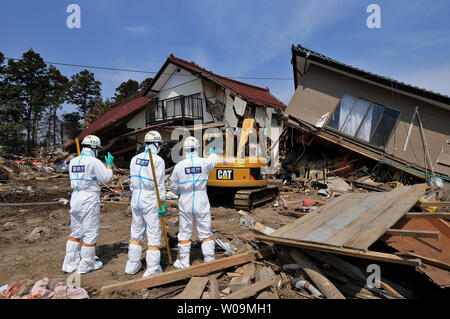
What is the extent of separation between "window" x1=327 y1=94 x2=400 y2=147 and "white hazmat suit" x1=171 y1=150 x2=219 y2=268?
8632 millimetres

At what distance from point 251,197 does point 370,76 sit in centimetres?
668

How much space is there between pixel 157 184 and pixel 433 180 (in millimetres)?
9570

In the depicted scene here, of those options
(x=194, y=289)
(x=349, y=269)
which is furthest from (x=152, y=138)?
(x=349, y=269)

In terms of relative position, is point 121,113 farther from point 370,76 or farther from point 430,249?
point 430,249

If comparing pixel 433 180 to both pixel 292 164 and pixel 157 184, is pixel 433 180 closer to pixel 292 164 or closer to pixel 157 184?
A: pixel 292 164

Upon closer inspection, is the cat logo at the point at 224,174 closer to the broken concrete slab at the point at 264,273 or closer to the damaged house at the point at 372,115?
the broken concrete slab at the point at 264,273

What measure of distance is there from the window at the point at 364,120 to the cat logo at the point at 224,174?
5736mm

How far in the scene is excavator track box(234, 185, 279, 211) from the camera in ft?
24.9

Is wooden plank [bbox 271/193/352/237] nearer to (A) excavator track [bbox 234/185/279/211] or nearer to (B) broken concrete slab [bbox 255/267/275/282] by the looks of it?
(B) broken concrete slab [bbox 255/267/275/282]

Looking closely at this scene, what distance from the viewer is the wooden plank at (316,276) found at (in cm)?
293

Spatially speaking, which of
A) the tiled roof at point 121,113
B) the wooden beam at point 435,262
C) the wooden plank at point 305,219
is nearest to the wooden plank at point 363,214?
the wooden plank at point 305,219

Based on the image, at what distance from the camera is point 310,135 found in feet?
37.5

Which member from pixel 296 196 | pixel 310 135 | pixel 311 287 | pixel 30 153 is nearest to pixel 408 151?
pixel 310 135

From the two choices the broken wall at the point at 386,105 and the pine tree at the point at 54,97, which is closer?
the broken wall at the point at 386,105
